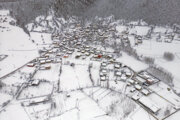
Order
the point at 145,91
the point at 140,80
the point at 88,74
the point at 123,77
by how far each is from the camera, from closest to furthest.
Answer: the point at 145,91 < the point at 140,80 < the point at 123,77 < the point at 88,74

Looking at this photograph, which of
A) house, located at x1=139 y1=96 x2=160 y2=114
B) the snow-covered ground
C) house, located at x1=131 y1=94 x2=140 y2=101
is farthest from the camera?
the snow-covered ground

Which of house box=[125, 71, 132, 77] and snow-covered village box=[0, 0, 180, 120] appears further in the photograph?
house box=[125, 71, 132, 77]

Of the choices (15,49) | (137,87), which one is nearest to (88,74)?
(137,87)

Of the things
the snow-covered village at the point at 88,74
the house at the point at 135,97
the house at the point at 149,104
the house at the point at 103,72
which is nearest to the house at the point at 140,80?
the snow-covered village at the point at 88,74

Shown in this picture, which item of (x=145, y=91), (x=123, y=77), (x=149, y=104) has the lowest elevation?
(x=149, y=104)

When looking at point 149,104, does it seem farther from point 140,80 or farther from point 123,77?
point 123,77

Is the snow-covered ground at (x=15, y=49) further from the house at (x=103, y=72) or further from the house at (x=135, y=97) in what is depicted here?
the house at (x=135, y=97)

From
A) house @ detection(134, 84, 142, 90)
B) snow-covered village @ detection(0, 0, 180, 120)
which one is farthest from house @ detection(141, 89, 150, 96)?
house @ detection(134, 84, 142, 90)

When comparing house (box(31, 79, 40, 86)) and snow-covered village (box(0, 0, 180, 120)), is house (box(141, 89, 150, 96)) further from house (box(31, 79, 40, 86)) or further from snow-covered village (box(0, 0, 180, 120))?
house (box(31, 79, 40, 86))
